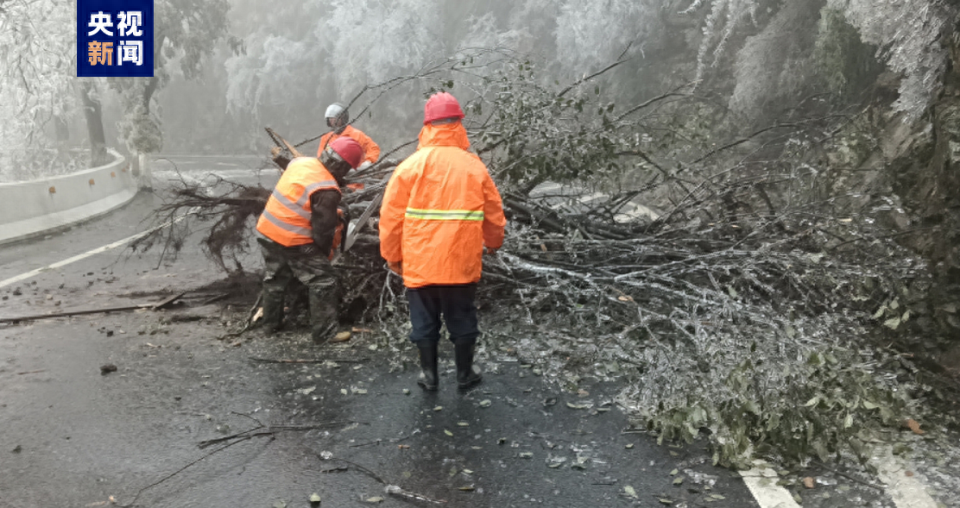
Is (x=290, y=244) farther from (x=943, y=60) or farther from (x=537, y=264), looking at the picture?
(x=943, y=60)

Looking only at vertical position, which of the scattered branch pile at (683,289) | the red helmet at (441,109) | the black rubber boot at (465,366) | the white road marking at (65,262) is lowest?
the white road marking at (65,262)

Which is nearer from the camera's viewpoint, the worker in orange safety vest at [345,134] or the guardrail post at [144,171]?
the worker in orange safety vest at [345,134]

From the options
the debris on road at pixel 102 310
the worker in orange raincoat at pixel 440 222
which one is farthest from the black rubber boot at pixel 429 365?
the debris on road at pixel 102 310

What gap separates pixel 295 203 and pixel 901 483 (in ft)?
13.6

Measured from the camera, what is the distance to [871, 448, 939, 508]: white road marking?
3078 millimetres

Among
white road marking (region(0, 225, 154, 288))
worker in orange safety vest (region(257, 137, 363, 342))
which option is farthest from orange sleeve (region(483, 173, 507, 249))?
white road marking (region(0, 225, 154, 288))

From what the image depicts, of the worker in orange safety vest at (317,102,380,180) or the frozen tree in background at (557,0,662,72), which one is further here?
the frozen tree in background at (557,0,662,72)

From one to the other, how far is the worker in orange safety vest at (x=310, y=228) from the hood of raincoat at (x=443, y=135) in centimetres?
115

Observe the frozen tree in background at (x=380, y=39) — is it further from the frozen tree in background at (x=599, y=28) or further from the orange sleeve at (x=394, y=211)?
the orange sleeve at (x=394, y=211)

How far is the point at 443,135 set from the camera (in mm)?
4426

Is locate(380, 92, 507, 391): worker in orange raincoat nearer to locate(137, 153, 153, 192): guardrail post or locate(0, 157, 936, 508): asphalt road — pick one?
locate(0, 157, 936, 508): asphalt road

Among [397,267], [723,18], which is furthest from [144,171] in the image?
[397,267]

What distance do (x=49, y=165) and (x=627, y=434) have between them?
31.5 m

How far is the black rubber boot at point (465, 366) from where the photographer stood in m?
4.63
